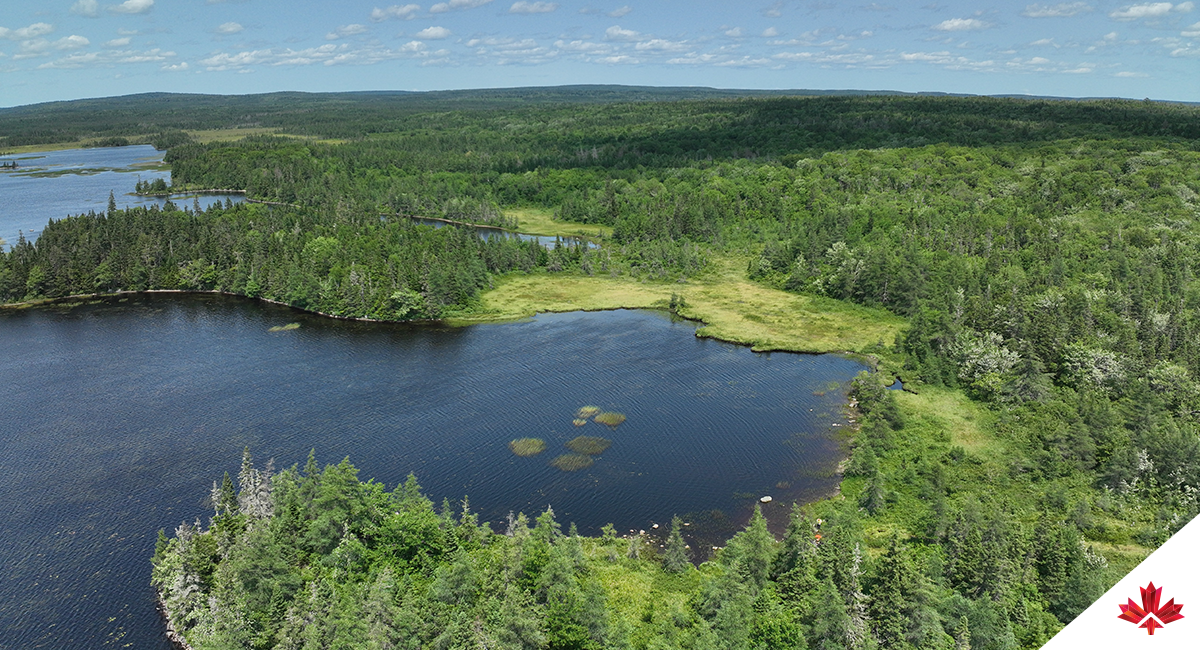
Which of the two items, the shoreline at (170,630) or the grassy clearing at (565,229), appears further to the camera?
the grassy clearing at (565,229)

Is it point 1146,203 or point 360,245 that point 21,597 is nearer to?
point 360,245

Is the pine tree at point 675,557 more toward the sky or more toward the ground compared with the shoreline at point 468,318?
more toward the ground

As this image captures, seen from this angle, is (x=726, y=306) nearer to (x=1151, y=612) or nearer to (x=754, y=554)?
(x=754, y=554)

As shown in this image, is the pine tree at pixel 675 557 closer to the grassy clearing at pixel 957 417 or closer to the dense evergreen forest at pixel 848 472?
the dense evergreen forest at pixel 848 472

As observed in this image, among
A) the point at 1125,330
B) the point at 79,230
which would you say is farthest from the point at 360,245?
the point at 1125,330

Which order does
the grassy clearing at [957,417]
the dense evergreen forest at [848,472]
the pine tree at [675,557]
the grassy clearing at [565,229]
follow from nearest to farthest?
the dense evergreen forest at [848,472] < the pine tree at [675,557] < the grassy clearing at [957,417] < the grassy clearing at [565,229]

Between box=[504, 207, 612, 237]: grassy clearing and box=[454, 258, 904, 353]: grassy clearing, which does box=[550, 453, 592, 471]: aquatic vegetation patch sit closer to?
box=[454, 258, 904, 353]: grassy clearing

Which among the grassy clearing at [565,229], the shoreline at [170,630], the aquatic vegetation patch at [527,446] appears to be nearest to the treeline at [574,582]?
the shoreline at [170,630]
